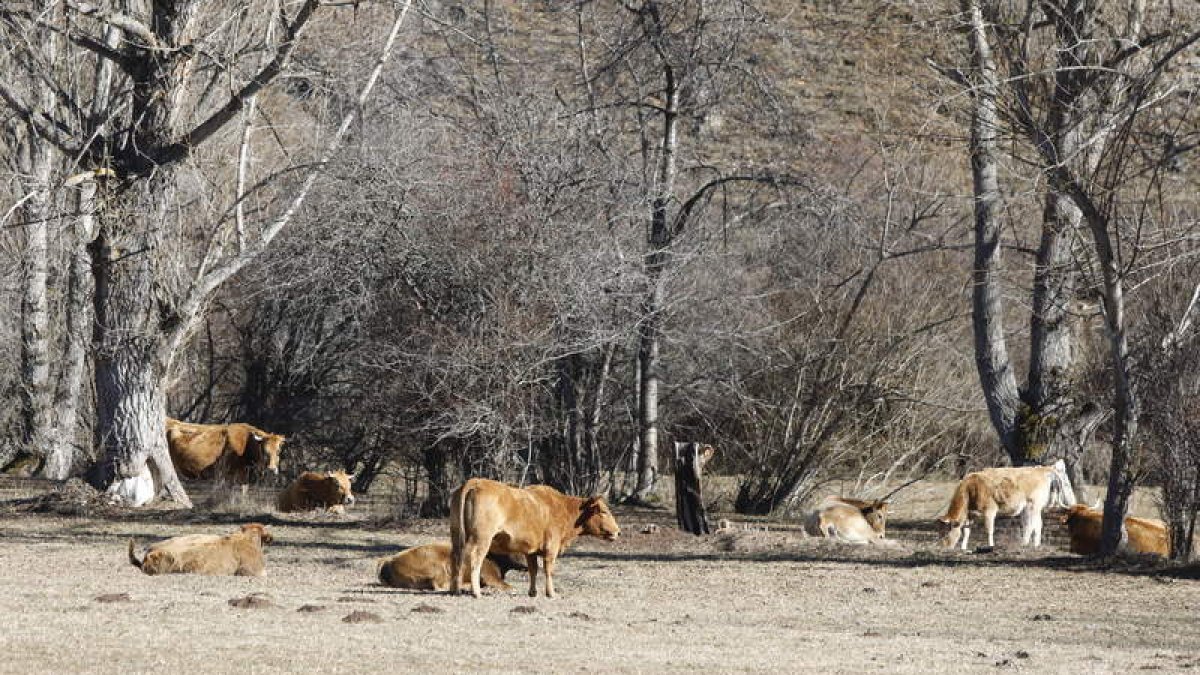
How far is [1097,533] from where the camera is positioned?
1967 centimetres

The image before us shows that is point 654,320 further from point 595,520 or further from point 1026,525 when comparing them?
point 595,520

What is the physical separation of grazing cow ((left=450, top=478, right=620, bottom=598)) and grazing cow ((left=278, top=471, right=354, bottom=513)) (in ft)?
25.6

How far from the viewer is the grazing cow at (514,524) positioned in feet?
47.5

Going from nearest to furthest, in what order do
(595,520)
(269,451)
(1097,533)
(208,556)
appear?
(595,520)
(208,556)
(1097,533)
(269,451)

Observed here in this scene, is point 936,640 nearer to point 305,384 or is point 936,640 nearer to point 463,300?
point 463,300

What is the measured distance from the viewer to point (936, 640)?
13445mm

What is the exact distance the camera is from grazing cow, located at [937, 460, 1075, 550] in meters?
20.4

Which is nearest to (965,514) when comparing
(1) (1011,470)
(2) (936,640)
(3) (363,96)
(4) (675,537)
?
(1) (1011,470)

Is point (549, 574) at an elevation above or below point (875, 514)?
below

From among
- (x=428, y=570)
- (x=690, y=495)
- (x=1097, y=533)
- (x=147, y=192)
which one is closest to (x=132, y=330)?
(x=147, y=192)

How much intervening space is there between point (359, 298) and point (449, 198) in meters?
1.73

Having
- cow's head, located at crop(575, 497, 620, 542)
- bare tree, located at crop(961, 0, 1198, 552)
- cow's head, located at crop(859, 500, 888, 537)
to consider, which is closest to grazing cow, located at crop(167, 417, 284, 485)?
cow's head, located at crop(859, 500, 888, 537)

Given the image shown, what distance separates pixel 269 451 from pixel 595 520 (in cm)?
1137

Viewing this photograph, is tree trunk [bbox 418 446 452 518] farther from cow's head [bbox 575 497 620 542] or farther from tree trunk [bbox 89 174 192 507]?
cow's head [bbox 575 497 620 542]
